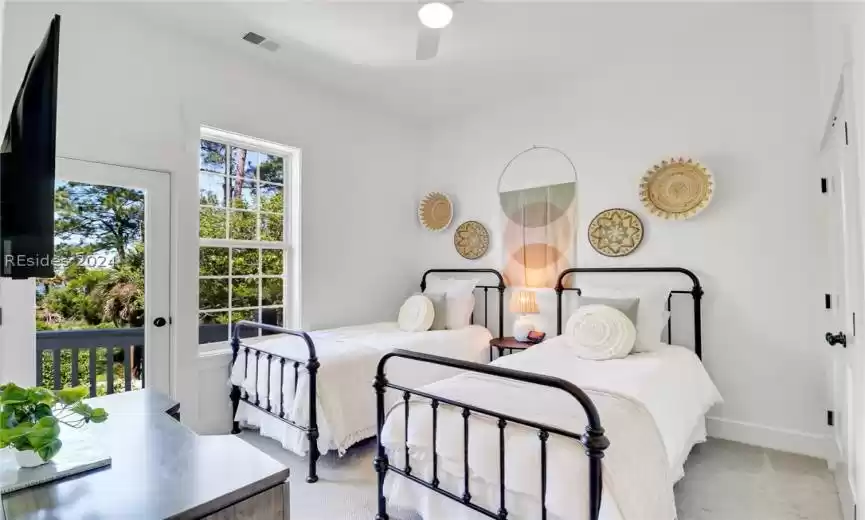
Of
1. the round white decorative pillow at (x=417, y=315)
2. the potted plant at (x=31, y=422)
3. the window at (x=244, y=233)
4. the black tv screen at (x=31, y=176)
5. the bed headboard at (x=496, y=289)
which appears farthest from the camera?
the bed headboard at (x=496, y=289)

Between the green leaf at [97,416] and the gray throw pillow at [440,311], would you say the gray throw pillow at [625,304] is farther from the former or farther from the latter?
the green leaf at [97,416]

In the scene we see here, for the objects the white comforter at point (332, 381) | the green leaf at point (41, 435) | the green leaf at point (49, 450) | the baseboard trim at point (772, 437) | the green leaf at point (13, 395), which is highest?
the green leaf at point (13, 395)

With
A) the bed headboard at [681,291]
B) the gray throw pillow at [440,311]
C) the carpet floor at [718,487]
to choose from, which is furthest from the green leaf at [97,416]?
the bed headboard at [681,291]

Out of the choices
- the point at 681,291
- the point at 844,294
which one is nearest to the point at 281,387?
the point at 681,291

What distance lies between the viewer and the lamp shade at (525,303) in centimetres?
396

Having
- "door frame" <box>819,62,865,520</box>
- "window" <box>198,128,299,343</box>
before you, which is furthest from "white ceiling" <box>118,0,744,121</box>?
"door frame" <box>819,62,865,520</box>

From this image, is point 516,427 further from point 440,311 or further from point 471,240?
point 471,240

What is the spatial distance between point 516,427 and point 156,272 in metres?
2.57

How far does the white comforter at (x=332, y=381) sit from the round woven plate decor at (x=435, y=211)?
150 cm

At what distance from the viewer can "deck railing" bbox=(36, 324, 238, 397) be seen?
103 inches

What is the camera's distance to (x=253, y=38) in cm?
320

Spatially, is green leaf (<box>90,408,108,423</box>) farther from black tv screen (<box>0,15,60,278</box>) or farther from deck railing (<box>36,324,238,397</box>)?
deck railing (<box>36,324,238,397</box>)

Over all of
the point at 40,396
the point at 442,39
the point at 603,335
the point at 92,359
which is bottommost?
the point at 92,359

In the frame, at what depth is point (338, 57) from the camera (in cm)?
350
